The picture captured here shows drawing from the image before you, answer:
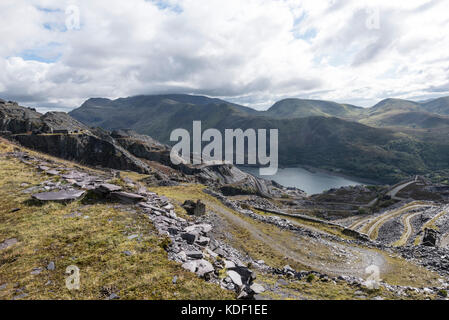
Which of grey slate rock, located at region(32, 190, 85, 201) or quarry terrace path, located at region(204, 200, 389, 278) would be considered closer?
grey slate rock, located at region(32, 190, 85, 201)

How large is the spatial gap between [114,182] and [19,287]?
15.4 metres

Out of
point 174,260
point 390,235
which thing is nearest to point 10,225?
point 174,260

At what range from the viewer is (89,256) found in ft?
42.6

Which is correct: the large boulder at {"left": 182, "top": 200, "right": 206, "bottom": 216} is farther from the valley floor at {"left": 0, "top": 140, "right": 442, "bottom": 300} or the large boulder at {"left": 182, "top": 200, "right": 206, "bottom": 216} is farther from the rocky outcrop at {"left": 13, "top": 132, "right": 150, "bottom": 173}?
the rocky outcrop at {"left": 13, "top": 132, "right": 150, "bottom": 173}

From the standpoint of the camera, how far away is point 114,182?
25.3 m

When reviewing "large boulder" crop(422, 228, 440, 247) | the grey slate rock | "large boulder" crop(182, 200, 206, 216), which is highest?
the grey slate rock

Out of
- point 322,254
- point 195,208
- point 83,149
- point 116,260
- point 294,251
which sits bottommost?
point 322,254

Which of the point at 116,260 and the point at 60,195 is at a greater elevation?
the point at 60,195

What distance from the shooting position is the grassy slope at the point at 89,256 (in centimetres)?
1041

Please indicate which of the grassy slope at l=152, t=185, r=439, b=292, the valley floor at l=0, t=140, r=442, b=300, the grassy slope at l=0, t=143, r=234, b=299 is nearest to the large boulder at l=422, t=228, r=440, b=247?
the grassy slope at l=152, t=185, r=439, b=292

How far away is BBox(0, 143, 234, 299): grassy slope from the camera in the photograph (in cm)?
1041

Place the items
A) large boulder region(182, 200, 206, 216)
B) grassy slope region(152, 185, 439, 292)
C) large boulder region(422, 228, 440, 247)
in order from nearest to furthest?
grassy slope region(152, 185, 439, 292) < large boulder region(182, 200, 206, 216) < large boulder region(422, 228, 440, 247)

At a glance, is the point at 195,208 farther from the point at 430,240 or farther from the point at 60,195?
the point at 430,240

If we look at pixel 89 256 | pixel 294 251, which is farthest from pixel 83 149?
pixel 89 256
